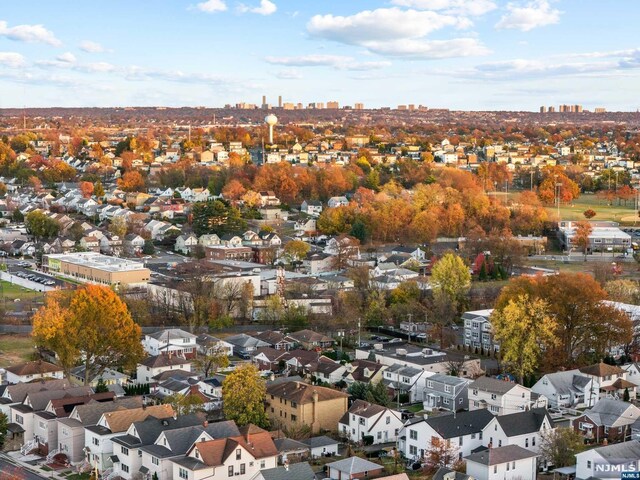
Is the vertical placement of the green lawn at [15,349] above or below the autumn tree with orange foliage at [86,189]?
below

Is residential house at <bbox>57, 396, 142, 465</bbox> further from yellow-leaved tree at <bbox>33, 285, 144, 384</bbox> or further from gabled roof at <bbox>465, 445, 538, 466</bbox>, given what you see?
gabled roof at <bbox>465, 445, 538, 466</bbox>

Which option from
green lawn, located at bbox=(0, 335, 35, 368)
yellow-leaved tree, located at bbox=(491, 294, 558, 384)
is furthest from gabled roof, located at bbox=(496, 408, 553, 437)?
green lawn, located at bbox=(0, 335, 35, 368)

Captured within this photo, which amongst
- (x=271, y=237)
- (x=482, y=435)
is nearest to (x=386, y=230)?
(x=271, y=237)

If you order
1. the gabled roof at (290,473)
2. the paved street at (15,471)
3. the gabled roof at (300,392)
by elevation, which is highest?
the gabled roof at (300,392)

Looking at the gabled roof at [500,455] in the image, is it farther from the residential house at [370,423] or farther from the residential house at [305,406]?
the residential house at [305,406]

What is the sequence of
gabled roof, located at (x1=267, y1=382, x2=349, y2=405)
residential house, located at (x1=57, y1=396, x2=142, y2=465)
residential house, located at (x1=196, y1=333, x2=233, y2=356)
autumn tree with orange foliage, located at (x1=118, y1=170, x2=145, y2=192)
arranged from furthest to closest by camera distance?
autumn tree with orange foliage, located at (x1=118, y1=170, x2=145, y2=192) → residential house, located at (x1=196, y1=333, x2=233, y2=356) → gabled roof, located at (x1=267, y1=382, x2=349, y2=405) → residential house, located at (x1=57, y1=396, x2=142, y2=465)

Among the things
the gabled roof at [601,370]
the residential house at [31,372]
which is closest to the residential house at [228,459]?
the residential house at [31,372]
